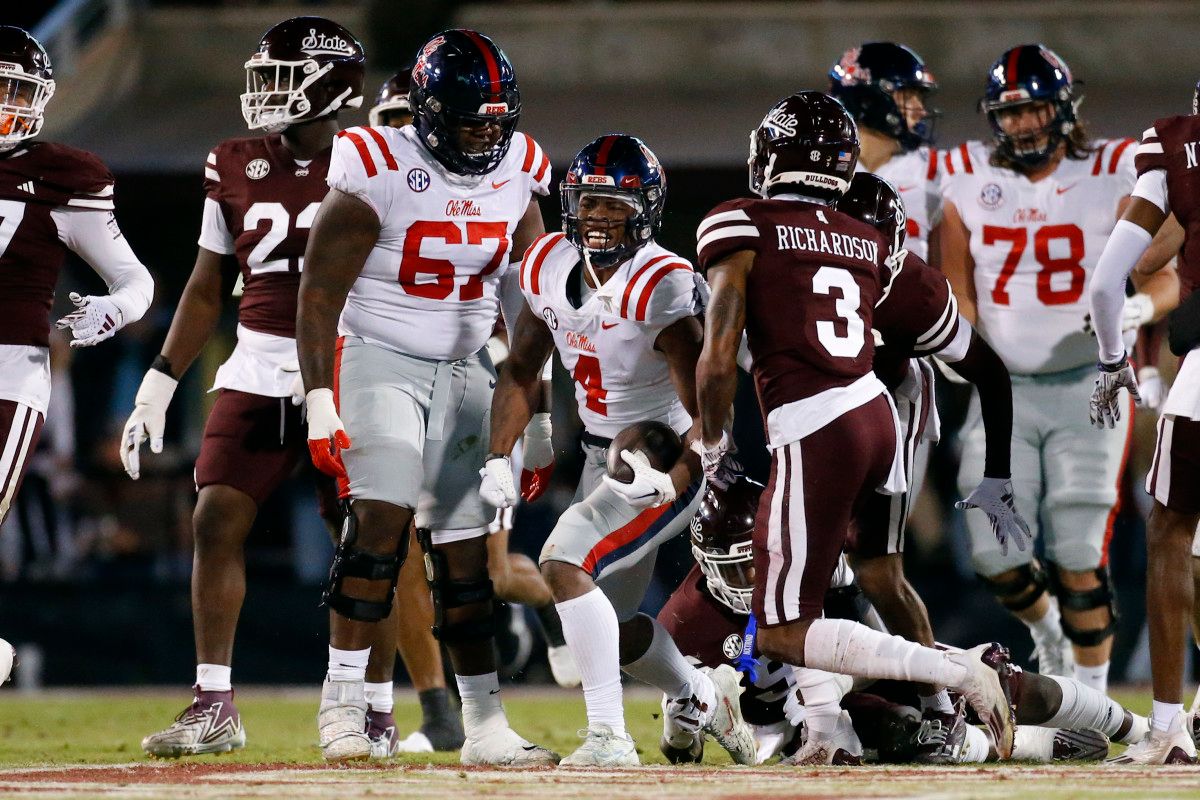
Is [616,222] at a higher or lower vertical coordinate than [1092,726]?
higher

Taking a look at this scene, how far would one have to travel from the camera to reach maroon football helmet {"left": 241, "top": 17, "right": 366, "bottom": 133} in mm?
5422

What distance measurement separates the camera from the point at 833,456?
4.50 meters

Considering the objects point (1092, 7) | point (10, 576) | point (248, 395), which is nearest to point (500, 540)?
point (248, 395)

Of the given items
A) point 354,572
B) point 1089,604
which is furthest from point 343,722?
point 1089,604

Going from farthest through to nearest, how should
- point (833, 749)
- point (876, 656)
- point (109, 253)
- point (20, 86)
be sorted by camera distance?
point (109, 253) → point (20, 86) → point (833, 749) → point (876, 656)

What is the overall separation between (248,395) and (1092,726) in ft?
8.66

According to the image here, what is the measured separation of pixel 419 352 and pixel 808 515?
4.06ft

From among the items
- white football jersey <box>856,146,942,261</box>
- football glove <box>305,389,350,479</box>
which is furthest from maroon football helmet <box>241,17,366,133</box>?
white football jersey <box>856,146,942,261</box>

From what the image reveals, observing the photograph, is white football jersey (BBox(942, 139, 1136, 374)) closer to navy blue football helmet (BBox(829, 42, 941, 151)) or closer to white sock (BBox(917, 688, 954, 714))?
navy blue football helmet (BBox(829, 42, 941, 151))

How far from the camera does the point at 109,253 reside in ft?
17.1

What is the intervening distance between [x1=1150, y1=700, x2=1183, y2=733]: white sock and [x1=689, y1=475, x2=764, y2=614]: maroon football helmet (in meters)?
1.14

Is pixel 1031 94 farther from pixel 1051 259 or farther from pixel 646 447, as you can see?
pixel 646 447

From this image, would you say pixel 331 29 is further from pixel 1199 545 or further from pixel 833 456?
pixel 1199 545

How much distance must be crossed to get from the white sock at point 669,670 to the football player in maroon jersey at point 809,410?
1.31 feet
